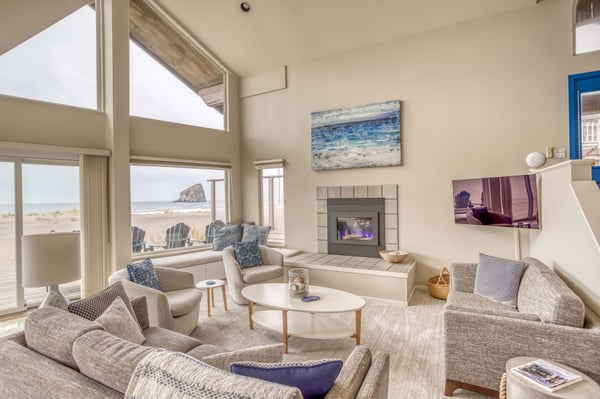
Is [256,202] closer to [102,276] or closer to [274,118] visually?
[274,118]

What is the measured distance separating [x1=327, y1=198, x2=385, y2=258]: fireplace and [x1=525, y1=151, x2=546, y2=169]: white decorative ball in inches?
75.4

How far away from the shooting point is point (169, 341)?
212 centimetres

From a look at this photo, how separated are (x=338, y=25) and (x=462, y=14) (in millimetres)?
1684

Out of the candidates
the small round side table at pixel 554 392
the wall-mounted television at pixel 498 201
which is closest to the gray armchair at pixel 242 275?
the wall-mounted television at pixel 498 201

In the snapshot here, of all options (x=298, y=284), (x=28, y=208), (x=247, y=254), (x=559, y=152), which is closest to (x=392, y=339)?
(x=298, y=284)

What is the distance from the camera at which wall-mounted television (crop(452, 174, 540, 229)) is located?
335 cm

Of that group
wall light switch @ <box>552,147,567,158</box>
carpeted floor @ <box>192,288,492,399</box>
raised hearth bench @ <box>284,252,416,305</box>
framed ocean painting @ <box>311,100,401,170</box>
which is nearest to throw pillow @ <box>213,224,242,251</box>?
raised hearth bench @ <box>284,252,416,305</box>

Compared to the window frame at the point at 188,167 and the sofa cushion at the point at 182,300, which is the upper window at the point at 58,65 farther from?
the sofa cushion at the point at 182,300

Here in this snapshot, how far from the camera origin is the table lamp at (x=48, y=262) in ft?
6.78

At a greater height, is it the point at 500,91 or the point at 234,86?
the point at 234,86

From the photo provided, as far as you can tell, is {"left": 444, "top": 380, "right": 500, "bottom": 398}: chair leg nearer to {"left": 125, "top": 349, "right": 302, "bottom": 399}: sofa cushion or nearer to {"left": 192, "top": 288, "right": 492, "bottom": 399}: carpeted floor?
{"left": 192, "top": 288, "right": 492, "bottom": 399}: carpeted floor

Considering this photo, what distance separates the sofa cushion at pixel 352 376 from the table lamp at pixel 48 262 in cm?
186

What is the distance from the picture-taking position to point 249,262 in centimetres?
438

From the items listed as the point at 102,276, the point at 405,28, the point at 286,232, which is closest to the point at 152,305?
the point at 102,276
